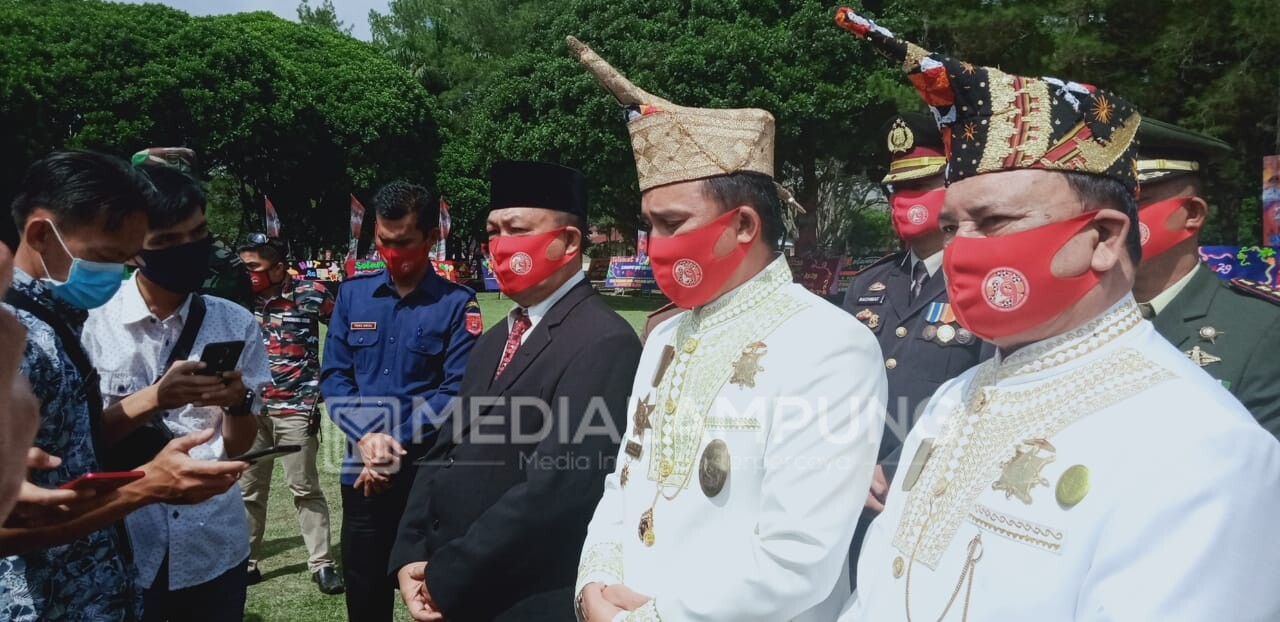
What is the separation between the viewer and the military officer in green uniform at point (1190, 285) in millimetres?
2410

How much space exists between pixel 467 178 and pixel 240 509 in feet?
107

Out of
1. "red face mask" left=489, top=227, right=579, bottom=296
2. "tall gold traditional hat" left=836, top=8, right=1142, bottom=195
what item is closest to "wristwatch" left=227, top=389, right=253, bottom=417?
"red face mask" left=489, top=227, right=579, bottom=296

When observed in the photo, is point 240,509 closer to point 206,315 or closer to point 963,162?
point 206,315

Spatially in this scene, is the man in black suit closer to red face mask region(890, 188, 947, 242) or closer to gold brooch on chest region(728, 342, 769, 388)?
gold brooch on chest region(728, 342, 769, 388)

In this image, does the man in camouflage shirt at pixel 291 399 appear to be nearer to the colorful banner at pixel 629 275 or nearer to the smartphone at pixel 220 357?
the smartphone at pixel 220 357

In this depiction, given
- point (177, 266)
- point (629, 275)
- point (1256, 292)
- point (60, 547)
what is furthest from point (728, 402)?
point (629, 275)

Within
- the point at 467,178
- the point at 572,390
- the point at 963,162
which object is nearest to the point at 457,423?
the point at 572,390

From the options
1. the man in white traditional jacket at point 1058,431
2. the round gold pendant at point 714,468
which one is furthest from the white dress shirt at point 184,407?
the man in white traditional jacket at point 1058,431

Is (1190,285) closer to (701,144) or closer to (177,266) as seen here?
(701,144)

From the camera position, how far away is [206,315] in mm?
3502

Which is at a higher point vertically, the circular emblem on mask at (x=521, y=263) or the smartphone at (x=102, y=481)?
the circular emblem on mask at (x=521, y=263)

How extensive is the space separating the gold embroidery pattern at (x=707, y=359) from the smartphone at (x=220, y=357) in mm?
1542

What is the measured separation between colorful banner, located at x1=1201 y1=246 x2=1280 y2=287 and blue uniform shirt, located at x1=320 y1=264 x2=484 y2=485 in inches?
287

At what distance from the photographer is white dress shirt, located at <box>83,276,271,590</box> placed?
3.16m
